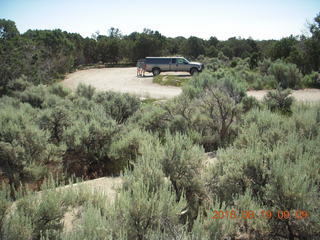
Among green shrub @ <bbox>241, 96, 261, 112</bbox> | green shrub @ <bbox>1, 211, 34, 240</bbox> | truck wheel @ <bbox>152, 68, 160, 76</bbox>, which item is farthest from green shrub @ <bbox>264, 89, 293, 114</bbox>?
truck wheel @ <bbox>152, 68, 160, 76</bbox>

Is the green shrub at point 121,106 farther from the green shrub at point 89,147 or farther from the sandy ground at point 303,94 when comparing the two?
the sandy ground at point 303,94

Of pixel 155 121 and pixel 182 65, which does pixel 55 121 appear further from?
pixel 182 65

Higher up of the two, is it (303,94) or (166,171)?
(166,171)

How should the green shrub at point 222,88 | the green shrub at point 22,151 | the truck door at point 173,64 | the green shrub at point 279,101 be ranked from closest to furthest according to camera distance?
the green shrub at point 22,151, the green shrub at point 279,101, the green shrub at point 222,88, the truck door at point 173,64

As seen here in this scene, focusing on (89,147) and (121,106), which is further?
(121,106)

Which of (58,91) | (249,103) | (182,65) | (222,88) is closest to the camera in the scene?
(249,103)

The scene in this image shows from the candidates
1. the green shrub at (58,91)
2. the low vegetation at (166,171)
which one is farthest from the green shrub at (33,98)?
the green shrub at (58,91)

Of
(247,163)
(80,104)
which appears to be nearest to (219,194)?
(247,163)

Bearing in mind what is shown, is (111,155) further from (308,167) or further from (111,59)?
(111,59)
